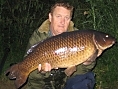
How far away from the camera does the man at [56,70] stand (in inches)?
135

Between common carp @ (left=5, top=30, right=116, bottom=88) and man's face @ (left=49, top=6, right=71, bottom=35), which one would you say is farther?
man's face @ (left=49, top=6, right=71, bottom=35)

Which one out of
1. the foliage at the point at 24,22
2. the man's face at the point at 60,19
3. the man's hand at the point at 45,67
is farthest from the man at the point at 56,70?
the foliage at the point at 24,22

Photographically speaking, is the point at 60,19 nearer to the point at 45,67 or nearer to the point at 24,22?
the point at 45,67

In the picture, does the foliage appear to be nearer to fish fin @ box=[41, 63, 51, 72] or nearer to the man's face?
the man's face

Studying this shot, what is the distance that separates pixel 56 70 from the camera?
3.57m

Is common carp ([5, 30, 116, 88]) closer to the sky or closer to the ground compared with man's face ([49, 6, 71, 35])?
closer to the ground

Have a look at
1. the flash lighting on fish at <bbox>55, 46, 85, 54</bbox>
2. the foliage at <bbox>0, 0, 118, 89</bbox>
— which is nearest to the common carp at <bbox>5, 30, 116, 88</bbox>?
the flash lighting on fish at <bbox>55, 46, 85, 54</bbox>

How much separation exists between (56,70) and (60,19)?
0.55 m

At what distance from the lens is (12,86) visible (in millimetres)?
4789

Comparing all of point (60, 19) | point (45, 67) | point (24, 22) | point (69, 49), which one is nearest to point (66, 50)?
point (69, 49)

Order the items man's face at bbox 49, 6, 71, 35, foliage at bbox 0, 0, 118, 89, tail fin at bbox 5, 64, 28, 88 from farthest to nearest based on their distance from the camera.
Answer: foliage at bbox 0, 0, 118, 89, man's face at bbox 49, 6, 71, 35, tail fin at bbox 5, 64, 28, 88

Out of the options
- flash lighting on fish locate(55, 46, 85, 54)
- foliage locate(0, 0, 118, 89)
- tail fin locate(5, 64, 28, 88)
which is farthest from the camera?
foliage locate(0, 0, 118, 89)

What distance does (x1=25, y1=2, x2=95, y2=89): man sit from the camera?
3438 mm

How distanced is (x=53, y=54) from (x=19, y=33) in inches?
108
